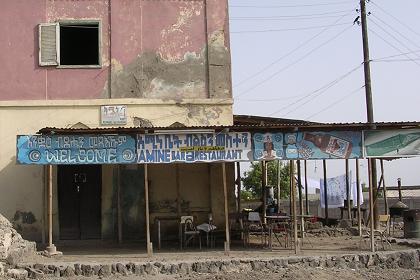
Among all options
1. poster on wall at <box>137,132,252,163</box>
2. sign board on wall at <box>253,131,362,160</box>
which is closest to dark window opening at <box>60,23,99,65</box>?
poster on wall at <box>137,132,252,163</box>

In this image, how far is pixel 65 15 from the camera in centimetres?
1755

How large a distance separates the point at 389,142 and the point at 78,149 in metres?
7.57

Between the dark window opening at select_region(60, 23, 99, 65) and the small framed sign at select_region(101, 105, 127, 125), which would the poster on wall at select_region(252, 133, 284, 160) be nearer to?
the small framed sign at select_region(101, 105, 127, 125)

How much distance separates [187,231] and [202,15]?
6371 millimetres

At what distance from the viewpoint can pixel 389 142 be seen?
14953 millimetres

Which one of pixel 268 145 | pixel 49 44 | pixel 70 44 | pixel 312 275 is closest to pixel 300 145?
pixel 268 145

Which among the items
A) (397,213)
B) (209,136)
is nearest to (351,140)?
(209,136)

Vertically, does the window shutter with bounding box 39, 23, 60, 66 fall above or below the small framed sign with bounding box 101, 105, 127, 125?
above

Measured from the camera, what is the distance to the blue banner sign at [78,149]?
569 inches

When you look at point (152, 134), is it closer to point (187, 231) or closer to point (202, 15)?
point (187, 231)

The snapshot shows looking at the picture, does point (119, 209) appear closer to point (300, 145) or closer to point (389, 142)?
point (300, 145)

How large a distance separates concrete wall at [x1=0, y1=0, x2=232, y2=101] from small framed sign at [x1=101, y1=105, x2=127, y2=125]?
0.42 m

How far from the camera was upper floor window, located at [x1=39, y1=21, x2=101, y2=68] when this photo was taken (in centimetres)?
1733

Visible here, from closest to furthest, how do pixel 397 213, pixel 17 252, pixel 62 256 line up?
pixel 17 252 → pixel 62 256 → pixel 397 213
